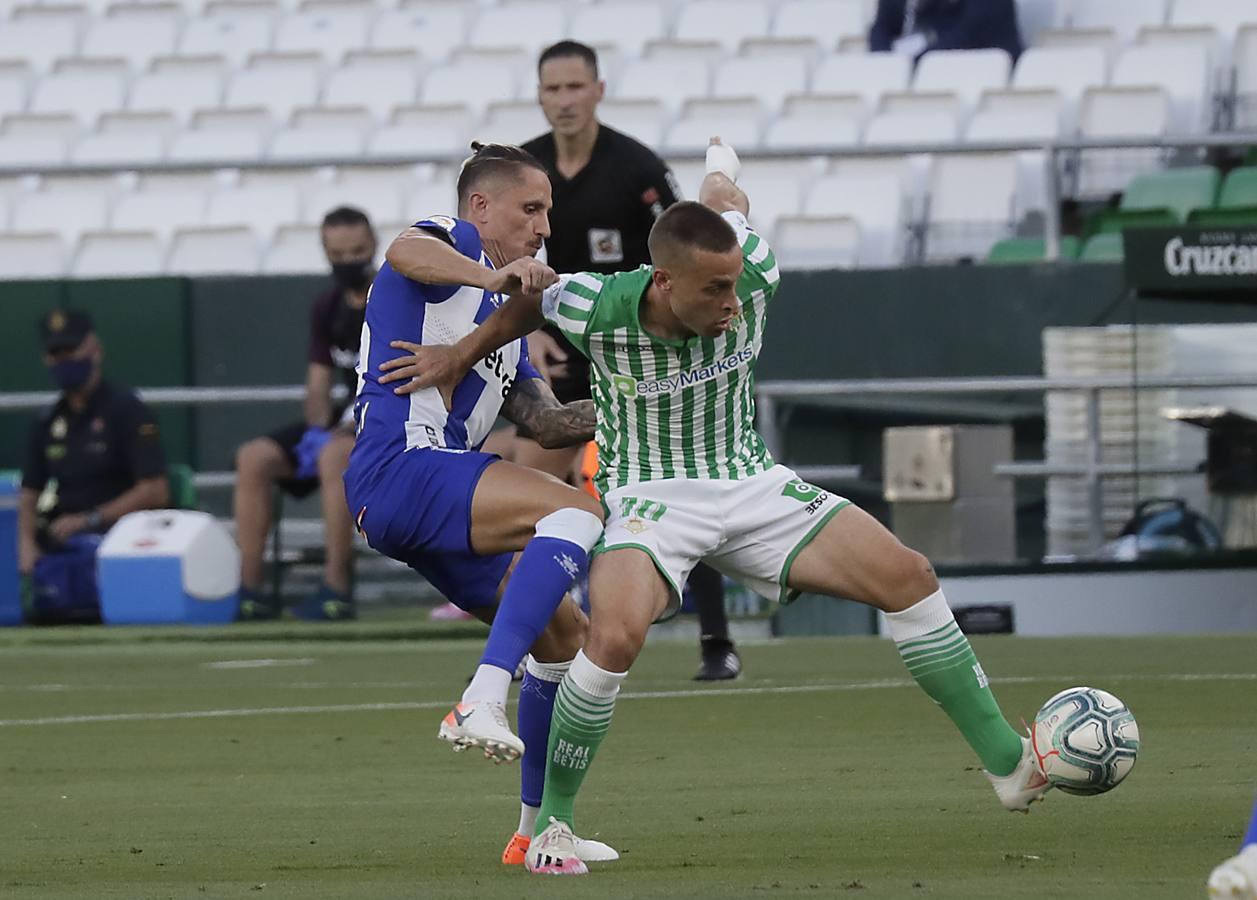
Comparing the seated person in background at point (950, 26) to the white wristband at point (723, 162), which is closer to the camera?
the white wristband at point (723, 162)

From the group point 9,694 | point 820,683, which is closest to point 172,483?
point 9,694

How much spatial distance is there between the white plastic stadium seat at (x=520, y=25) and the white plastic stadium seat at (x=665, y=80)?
139 cm

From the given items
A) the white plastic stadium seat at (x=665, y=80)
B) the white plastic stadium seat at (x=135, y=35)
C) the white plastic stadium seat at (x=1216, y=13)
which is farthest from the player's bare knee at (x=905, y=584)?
the white plastic stadium seat at (x=135, y=35)

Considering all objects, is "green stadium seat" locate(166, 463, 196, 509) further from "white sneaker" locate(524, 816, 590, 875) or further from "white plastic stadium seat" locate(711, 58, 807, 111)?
"white sneaker" locate(524, 816, 590, 875)

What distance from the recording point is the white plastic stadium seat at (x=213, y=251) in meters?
15.1

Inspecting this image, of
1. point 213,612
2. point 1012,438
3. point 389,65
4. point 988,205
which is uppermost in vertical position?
point 389,65

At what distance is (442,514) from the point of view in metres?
5.09

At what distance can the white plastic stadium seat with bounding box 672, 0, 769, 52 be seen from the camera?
60.8 ft

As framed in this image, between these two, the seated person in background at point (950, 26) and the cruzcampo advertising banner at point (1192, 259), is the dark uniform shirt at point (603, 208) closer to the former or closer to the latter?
the cruzcampo advertising banner at point (1192, 259)

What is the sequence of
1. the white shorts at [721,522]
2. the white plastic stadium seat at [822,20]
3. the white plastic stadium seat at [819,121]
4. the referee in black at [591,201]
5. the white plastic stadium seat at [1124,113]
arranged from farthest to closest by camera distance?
the white plastic stadium seat at [822,20] < the white plastic stadium seat at [819,121] < the white plastic stadium seat at [1124,113] < the referee in black at [591,201] < the white shorts at [721,522]

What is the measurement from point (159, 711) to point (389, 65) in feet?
36.0

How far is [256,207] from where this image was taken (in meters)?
16.0

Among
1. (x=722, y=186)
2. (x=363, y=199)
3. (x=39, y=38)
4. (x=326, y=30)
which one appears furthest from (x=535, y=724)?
(x=39, y=38)

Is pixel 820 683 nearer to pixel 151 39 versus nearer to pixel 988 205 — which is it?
pixel 988 205
